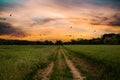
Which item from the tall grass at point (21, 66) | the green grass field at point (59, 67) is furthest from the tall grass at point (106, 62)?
the tall grass at point (21, 66)

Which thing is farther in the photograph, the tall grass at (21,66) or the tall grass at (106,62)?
the tall grass at (106,62)

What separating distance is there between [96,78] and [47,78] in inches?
176

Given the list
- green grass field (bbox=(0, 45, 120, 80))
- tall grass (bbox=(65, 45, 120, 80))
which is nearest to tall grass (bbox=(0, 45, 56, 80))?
green grass field (bbox=(0, 45, 120, 80))

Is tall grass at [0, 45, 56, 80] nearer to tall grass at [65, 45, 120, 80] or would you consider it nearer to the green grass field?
the green grass field

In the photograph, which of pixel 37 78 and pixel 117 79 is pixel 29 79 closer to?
pixel 37 78

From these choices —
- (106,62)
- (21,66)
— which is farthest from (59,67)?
(21,66)

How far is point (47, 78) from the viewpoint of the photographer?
68.8 feet

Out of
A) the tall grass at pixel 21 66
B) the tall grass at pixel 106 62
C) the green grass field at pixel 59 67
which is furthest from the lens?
the tall grass at pixel 106 62

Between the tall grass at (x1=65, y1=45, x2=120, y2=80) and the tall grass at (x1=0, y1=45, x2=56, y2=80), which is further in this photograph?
the tall grass at (x1=65, y1=45, x2=120, y2=80)

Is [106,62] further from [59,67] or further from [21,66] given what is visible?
[21,66]

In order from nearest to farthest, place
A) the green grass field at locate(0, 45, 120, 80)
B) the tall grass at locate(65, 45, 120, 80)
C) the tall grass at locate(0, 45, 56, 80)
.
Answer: the tall grass at locate(0, 45, 56, 80) < the green grass field at locate(0, 45, 120, 80) < the tall grass at locate(65, 45, 120, 80)

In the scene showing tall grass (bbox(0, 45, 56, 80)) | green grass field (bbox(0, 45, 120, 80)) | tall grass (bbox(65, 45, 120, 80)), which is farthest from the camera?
tall grass (bbox(65, 45, 120, 80))

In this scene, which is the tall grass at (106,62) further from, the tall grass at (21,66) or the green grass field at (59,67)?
the tall grass at (21,66)

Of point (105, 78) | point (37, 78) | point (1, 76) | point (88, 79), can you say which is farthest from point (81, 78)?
point (1, 76)
